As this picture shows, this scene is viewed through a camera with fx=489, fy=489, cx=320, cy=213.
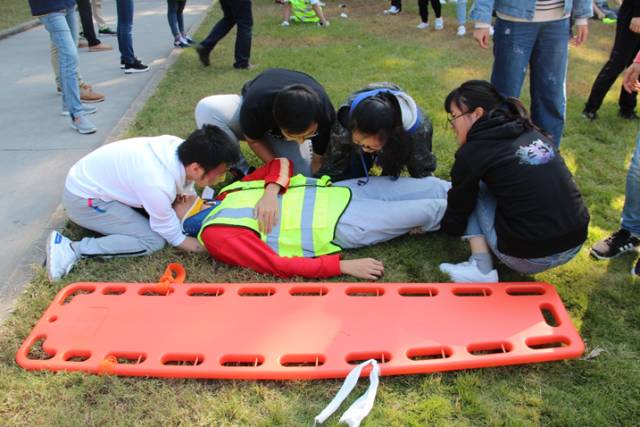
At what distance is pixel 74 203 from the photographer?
2.62 m

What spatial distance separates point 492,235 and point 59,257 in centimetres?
218

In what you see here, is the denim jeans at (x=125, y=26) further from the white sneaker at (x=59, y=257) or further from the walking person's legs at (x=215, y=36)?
the white sneaker at (x=59, y=257)

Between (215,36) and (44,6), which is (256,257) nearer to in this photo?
(44,6)

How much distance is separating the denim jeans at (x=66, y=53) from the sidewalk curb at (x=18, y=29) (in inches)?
176

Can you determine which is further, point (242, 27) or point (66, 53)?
point (242, 27)

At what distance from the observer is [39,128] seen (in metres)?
4.18

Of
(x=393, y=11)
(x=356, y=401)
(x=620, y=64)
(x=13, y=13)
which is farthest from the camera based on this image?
(x=13, y=13)

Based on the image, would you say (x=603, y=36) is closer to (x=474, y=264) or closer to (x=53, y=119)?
(x=474, y=264)

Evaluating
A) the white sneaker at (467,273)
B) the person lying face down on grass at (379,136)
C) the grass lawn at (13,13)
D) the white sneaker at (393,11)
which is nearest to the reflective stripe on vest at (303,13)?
the white sneaker at (393,11)

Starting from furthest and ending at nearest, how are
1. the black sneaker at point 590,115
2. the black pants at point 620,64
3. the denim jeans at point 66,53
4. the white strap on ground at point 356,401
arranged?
1. the black sneaker at point 590,115
2. the black pants at point 620,64
3. the denim jeans at point 66,53
4. the white strap on ground at point 356,401

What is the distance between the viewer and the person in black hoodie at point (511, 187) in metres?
2.12

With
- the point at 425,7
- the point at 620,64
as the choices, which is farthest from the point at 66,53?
the point at 425,7

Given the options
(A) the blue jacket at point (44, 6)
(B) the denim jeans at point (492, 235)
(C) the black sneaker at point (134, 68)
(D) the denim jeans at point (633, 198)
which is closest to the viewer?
(B) the denim jeans at point (492, 235)

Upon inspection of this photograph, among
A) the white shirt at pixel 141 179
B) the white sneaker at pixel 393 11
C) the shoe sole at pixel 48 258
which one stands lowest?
the white sneaker at pixel 393 11
